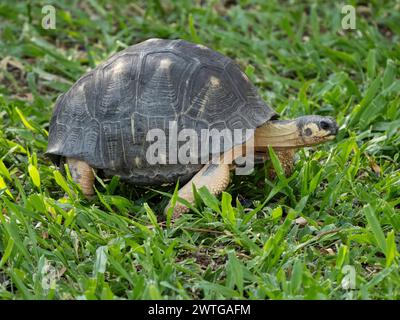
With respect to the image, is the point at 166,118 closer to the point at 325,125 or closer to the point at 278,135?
the point at 278,135

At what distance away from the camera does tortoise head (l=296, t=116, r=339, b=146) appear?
4043 millimetres

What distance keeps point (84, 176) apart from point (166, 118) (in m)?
0.63

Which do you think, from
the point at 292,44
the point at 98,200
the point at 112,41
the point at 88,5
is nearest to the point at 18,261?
the point at 98,200

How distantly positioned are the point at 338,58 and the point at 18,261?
3.49 meters

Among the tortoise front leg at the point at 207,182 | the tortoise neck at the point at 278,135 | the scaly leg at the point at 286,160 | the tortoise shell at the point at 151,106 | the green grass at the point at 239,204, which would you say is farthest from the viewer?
the scaly leg at the point at 286,160

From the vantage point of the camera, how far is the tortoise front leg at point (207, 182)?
3.94m

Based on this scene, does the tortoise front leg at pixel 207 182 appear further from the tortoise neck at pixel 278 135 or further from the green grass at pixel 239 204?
the tortoise neck at pixel 278 135

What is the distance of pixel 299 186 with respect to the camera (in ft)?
13.6

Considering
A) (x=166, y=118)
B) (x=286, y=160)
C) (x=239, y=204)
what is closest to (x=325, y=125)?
(x=286, y=160)

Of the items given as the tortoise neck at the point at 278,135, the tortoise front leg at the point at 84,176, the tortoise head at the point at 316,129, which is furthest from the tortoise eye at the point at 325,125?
the tortoise front leg at the point at 84,176

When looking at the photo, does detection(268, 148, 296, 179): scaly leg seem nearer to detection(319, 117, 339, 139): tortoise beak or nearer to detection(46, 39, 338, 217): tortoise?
detection(46, 39, 338, 217): tortoise

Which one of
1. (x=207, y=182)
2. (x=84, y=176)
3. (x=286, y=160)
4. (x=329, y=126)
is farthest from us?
(x=286, y=160)

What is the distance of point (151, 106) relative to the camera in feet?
13.3

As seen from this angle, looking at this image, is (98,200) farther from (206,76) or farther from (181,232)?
(206,76)
